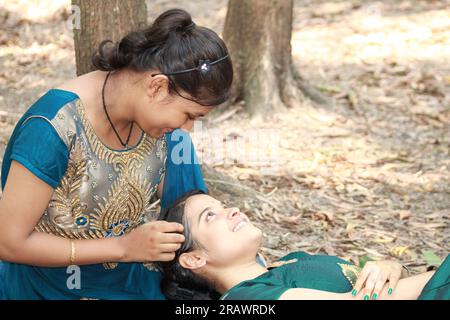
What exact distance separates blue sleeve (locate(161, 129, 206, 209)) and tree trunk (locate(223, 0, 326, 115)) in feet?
8.50

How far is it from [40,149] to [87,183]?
12.6 inches

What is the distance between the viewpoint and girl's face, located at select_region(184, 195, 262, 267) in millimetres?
3111

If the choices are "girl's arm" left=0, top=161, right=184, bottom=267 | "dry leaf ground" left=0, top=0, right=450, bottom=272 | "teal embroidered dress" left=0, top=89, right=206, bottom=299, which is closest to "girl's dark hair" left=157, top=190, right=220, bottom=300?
"teal embroidered dress" left=0, top=89, right=206, bottom=299

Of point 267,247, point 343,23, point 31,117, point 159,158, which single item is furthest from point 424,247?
point 343,23

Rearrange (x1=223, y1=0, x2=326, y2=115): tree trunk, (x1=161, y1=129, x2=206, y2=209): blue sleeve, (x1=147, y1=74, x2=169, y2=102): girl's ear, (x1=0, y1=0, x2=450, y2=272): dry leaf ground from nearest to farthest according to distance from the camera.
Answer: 1. (x1=147, y1=74, x2=169, y2=102): girl's ear
2. (x1=161, y1=129, x2=206, y2=209): blue sleeve
3. (x1=0, y1=0, x2=450, y2=272): dry leaf ground
4. (x1=223, y1=0, x2=326, y2=115): tree trunk

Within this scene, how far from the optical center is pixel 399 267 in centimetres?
309

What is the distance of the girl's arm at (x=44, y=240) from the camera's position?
2756 mm

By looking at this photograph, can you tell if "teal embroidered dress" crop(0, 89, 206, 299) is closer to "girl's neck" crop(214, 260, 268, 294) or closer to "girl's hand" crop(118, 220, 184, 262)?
"girl's hand" crop(118, 220, 184, 262)

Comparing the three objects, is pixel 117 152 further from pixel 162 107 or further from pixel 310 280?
pixel 310 280

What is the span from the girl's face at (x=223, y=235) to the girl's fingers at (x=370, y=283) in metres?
0.50

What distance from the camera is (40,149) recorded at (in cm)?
274

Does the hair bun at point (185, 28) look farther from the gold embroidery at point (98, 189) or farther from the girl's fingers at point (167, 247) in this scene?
the girl's fingers at point (167, 247)

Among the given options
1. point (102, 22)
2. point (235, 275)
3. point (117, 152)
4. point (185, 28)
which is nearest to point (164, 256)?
point (235, 275)
